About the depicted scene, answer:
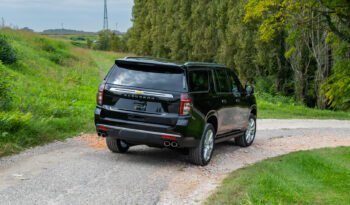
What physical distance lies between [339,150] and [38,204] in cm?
856

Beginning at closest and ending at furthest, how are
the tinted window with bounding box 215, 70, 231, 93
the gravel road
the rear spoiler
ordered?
the gravel road → the rear spoiler → the tinted window with bounding box 215, 70, 231, 93

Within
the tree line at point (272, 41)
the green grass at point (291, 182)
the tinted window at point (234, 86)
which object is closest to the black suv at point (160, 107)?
the green grass at point (291, 182)

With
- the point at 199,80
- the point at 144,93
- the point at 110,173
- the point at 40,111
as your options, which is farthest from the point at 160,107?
the point at 40,111

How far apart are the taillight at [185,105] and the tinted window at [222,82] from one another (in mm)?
1618

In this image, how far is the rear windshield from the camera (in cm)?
932

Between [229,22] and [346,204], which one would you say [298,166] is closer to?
[346,204]

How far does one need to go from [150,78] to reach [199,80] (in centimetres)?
97

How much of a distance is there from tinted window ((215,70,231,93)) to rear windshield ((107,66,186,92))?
1.47m

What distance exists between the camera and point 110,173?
28.3 ft

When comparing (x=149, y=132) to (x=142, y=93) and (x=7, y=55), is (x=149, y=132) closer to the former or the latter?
(x=142, y=93)

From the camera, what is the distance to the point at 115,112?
9.42 meters

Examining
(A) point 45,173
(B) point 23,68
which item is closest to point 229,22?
(B) point 23,68

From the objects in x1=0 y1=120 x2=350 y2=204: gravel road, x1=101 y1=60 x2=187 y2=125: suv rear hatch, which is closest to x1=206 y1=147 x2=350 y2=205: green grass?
x1=0 y1=120 x2=350 y2=204: gravel road

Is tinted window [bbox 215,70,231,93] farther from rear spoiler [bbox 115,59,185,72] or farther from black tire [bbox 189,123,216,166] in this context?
rear spoiler [bbox 115,59,185,72]
